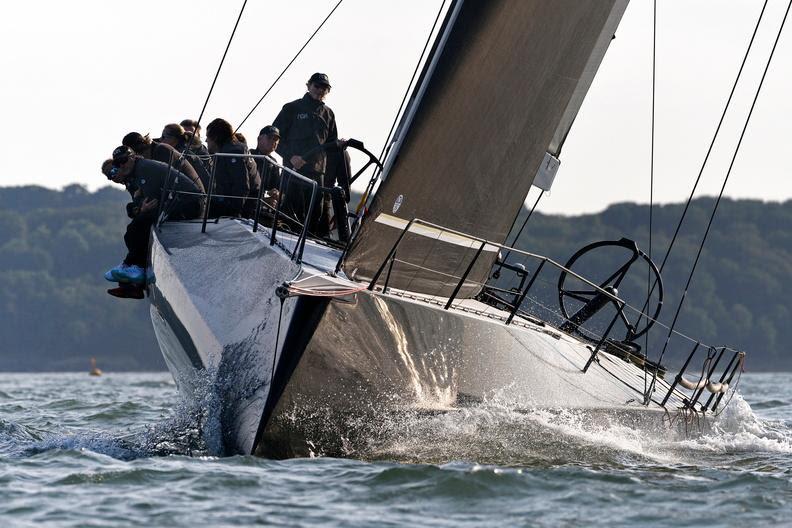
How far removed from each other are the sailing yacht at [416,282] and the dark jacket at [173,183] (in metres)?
0.69

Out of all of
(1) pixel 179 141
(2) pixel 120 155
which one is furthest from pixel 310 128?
(2) pixel 120 155

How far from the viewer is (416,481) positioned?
7.12 meters

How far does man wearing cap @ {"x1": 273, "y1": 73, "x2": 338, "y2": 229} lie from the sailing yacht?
126 centimetres

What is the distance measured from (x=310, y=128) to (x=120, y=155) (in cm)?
148

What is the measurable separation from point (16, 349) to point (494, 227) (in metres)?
85.5

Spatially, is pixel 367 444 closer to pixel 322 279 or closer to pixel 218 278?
pixel 322 279

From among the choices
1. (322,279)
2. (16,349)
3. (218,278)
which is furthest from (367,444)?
(16,349)

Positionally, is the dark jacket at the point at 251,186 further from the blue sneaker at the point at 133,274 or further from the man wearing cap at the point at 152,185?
the blue sneaker at the point at 133,274

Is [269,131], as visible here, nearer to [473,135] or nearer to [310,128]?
[310,128]

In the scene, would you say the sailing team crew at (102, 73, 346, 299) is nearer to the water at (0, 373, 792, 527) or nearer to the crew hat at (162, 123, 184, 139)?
the crew hat at (162, 123, 184, 139)

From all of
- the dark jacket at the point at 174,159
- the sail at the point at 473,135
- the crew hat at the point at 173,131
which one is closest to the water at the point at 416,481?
the sail at the point at 473,135

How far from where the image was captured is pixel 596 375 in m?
9.54

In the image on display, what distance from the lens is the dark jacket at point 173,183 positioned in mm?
10180

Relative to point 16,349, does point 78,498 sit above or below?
above
